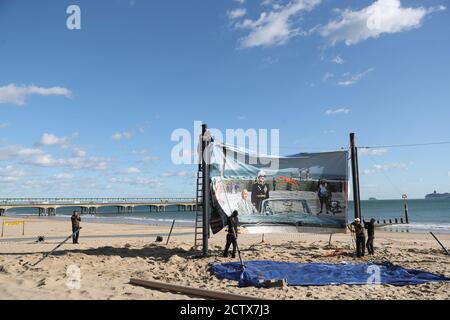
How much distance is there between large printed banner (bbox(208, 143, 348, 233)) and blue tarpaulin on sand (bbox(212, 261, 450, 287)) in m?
3.51

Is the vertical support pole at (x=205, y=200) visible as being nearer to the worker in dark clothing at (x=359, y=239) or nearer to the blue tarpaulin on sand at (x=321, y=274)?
the blue tarpaulin on sand at (x=321, y=274)

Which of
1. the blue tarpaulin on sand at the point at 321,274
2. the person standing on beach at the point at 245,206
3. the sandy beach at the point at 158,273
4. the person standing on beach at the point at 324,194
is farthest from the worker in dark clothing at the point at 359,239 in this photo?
the person standing on beach at the point at 245,206

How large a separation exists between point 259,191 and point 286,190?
1.11 meters

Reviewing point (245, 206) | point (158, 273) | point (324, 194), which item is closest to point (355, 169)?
point (324, 194)

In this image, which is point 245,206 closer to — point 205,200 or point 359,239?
point 205,200

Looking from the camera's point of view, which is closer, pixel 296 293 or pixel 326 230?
pixel 296 293

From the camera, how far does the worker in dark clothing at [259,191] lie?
15.7 metres

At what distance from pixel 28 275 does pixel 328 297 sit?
26.0ft

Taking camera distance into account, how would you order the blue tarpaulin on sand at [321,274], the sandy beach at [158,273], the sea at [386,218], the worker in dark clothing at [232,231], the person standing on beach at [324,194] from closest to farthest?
the sandy beach at [158,273], the blue tarpaulin on sand at [321,274], the worker in dark clothing at [232,231], the person standing on beach at [324,194], the sea at [386,218]

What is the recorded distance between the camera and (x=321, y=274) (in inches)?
415
